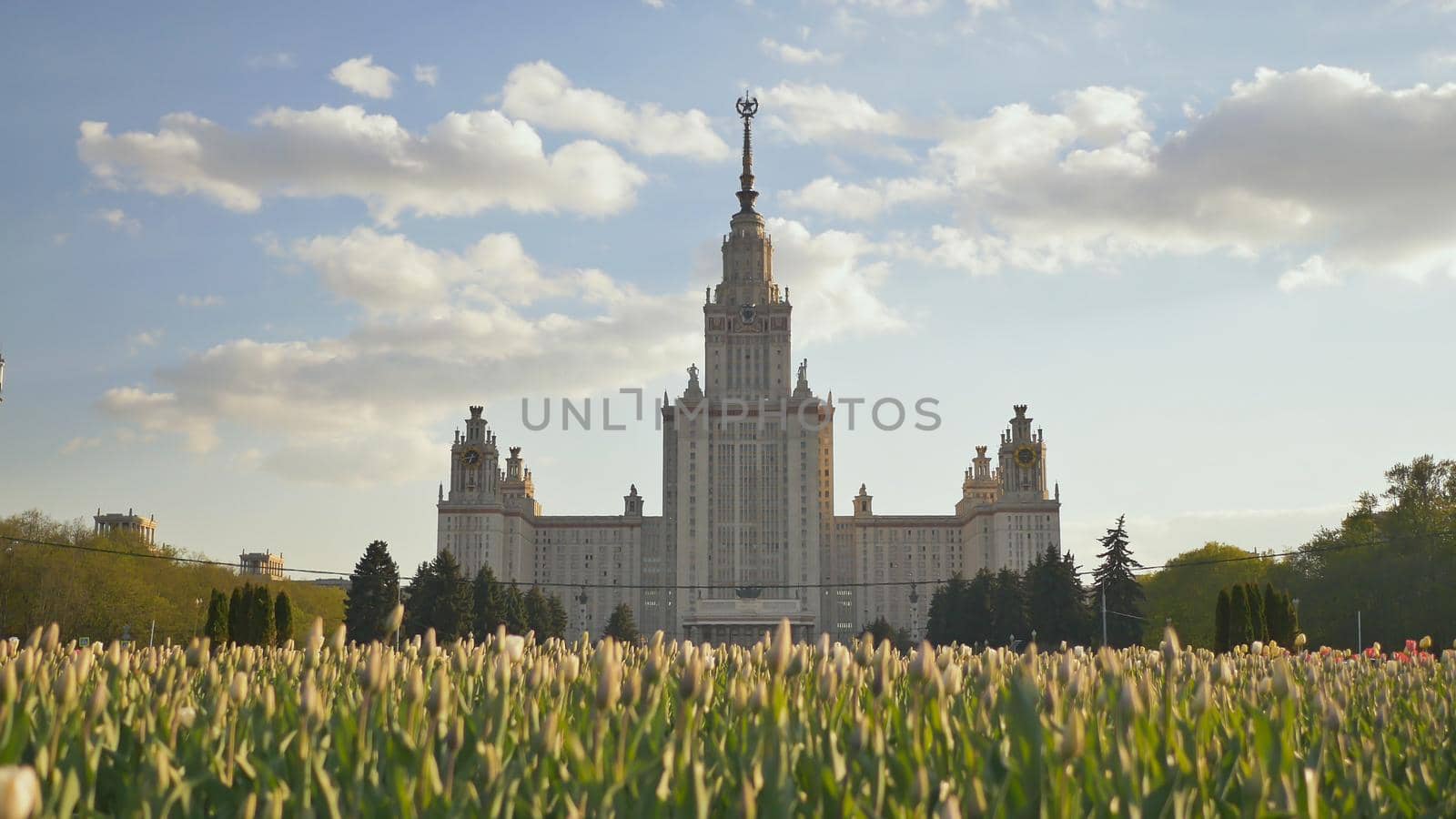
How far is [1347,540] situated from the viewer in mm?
83312

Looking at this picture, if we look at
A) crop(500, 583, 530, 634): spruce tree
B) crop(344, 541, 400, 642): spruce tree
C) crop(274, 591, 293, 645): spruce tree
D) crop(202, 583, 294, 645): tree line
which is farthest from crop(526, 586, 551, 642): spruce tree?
crop(202, 583, 294, 645): tree line

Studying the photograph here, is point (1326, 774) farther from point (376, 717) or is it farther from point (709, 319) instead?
point (709, 319)

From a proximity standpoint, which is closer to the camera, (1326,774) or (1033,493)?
(1326,774)

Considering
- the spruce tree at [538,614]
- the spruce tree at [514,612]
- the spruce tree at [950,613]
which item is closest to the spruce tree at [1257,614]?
the spruce tree at [514,612]

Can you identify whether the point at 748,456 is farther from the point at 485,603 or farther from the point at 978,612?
the point at 485,603

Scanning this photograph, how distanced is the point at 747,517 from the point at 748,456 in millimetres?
7424


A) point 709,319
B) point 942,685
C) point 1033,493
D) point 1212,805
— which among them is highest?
point 709,319

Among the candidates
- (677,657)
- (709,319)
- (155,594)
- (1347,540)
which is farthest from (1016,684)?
(709,319)

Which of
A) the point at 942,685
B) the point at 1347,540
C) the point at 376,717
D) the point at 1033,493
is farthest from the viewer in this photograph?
the point at 1033,493

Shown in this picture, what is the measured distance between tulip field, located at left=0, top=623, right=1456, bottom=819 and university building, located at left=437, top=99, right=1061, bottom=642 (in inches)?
5640

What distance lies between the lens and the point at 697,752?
495 centimetres

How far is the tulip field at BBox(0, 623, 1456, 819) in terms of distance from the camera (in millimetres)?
4090

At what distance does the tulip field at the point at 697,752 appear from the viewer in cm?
409

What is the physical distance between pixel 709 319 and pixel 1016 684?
157 m
